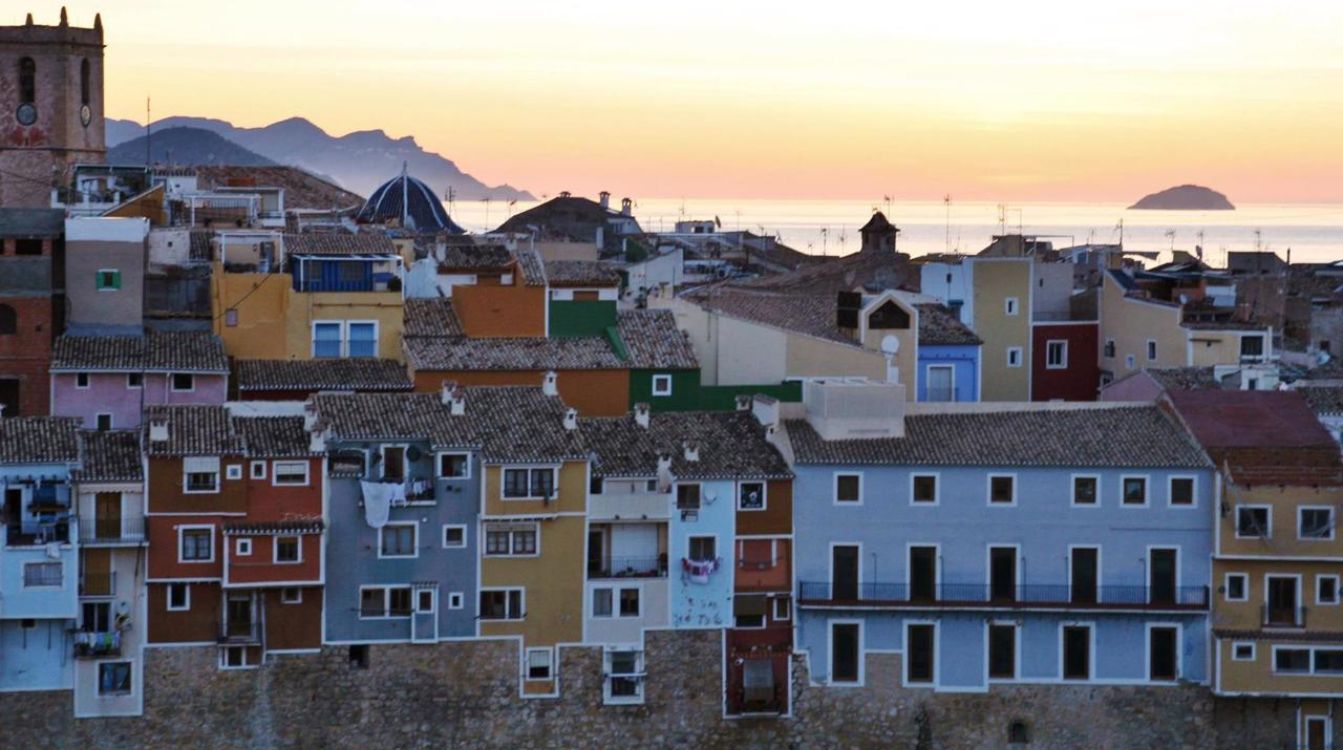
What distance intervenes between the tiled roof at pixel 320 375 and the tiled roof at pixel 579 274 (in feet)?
15.7

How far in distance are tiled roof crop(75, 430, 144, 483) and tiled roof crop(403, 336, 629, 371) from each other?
562 cm

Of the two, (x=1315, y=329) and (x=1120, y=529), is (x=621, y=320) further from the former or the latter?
(x=1315, y=329)

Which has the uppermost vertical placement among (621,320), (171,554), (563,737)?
(621,320)

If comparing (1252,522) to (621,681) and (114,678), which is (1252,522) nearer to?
(621,681)

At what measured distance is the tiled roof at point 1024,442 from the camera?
3909 centimetres

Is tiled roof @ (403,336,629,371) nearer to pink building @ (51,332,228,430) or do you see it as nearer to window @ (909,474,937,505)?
pink building @ (51,332,228,430)

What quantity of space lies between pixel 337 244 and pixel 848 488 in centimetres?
1044

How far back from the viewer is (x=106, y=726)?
3647 centimetres

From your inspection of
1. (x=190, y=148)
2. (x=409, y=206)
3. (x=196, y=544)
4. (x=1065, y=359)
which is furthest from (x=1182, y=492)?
(x=190, y=148)

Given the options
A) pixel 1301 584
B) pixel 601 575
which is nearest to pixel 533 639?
pixel 601 575

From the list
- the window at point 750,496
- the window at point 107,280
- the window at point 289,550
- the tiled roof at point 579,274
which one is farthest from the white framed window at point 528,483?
the tiled roof at point 579,274

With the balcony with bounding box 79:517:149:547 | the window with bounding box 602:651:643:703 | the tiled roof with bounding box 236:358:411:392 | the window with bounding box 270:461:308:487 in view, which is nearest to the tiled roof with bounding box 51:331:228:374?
the tiled roof with bounding box 236:358:411:392

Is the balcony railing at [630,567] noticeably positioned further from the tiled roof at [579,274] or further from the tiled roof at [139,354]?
the tiled roof at [579,274]

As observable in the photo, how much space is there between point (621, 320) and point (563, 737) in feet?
A: 29.8
